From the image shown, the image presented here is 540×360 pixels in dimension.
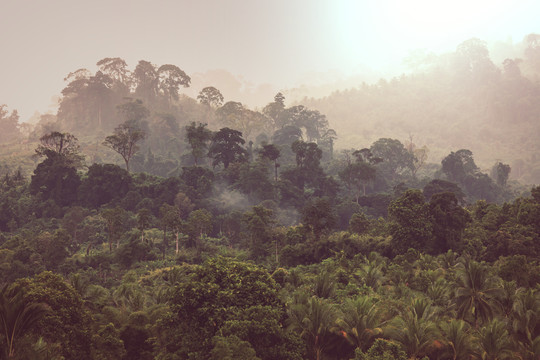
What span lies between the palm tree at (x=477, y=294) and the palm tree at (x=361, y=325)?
961cm

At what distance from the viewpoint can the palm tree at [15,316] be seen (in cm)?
2192

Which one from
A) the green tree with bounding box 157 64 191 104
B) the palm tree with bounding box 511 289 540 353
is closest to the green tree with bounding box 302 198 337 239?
the palm tree with bounding box 511 289 540 353

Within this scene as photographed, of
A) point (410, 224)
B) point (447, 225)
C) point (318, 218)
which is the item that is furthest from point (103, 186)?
point (447, 225)

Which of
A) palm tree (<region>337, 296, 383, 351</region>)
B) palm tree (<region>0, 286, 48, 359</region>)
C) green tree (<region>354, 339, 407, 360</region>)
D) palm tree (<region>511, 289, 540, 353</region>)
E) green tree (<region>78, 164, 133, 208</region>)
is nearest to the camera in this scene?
palm tree (<region>0, 286, 48, 359</region>)

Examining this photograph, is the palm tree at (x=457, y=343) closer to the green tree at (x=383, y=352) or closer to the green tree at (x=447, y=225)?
the green tree at (x=383, y=352)

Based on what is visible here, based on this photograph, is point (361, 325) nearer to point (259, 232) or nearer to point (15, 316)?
point (15, 316)

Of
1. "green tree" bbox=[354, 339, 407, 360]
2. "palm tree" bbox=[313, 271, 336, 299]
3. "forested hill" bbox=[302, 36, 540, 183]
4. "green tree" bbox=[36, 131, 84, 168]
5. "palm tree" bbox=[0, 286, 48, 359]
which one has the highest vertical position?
"forested hill" bbox=[302, 36, 540, 183]

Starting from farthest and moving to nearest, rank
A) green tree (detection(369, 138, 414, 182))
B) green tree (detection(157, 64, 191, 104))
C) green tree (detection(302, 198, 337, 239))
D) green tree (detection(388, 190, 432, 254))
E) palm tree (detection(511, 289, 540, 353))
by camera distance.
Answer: green tree (detection(157, 64, 191, 104)) < green tree (detection(369, 138, 414, 182)) < green tree (detection(302, 198, 337, 239)) < green tree (detection(388, 190, 432, 254)) < palm tree (detection(511, 289, 540, 353))

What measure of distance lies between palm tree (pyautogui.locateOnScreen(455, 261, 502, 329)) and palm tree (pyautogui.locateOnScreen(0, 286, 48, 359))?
32244mm

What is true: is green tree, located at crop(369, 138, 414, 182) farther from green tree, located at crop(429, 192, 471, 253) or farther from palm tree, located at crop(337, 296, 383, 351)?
palm tree, located at crop(337, 296, 383, 351)

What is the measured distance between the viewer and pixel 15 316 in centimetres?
2220

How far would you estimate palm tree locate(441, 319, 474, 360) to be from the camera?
2623cm

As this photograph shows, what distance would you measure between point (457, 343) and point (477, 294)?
29.6ft

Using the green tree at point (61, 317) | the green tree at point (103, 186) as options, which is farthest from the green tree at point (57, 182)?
the green tree at point (61, 317)
